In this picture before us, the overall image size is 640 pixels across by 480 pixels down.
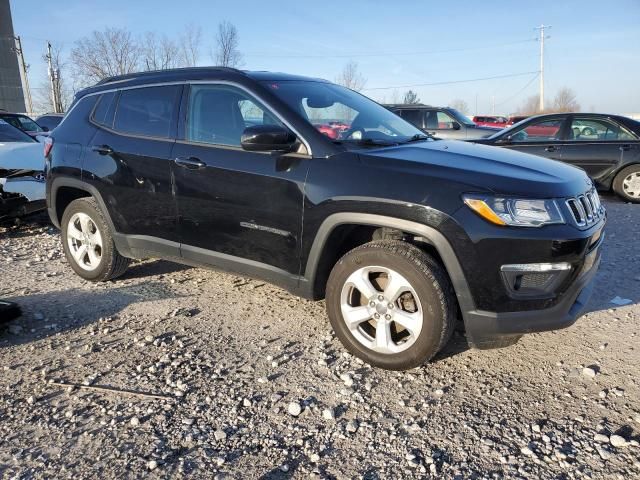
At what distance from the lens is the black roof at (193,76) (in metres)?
3.74

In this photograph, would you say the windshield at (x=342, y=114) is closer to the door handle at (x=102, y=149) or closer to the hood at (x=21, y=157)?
the door handle at (x=102, y=149)

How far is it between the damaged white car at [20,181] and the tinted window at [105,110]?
2.34 meters

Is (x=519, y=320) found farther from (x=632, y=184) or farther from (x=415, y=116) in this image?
(x=415, y=116)

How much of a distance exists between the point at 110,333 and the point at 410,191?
7.71ft

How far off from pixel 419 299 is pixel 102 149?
2.96m

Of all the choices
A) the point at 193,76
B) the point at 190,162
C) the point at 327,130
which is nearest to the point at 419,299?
Result: the point at 327,130

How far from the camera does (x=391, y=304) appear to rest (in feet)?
10.0

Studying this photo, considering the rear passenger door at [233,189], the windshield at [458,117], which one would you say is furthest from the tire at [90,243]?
the windshield at [458,117]

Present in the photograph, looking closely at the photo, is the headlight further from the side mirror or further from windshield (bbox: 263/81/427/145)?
the side mirror

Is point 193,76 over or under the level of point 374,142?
over

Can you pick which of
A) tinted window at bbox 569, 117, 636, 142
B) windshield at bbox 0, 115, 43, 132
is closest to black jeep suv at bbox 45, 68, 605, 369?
tinted window at bbox 569, 117, 636, 142

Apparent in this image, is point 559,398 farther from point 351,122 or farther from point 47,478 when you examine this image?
point 47,478

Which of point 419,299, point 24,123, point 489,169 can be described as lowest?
point 419,299

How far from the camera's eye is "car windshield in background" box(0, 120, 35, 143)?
24.7 ft
